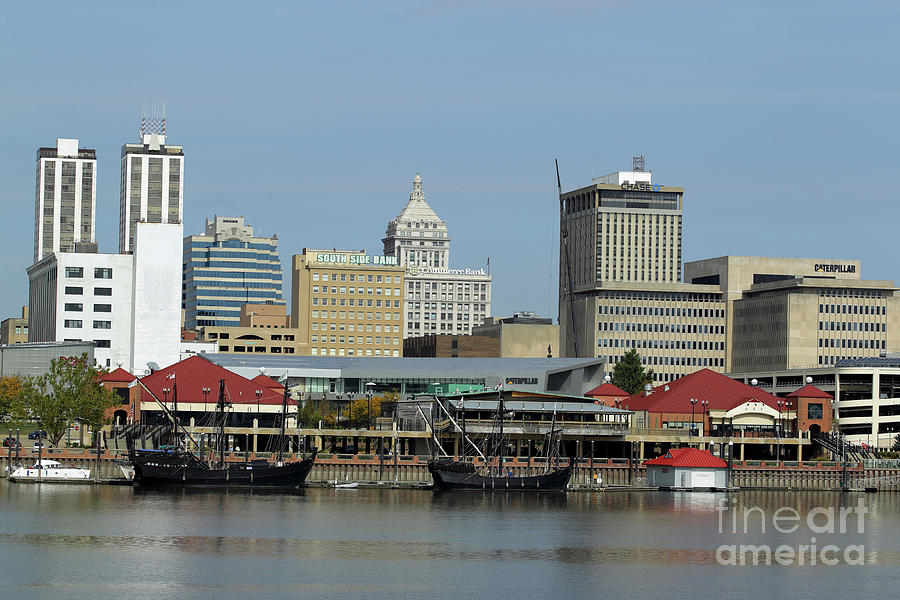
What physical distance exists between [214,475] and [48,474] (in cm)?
1822

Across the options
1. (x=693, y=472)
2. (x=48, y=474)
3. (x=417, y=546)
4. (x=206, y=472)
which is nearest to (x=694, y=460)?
(x=693, y=472)

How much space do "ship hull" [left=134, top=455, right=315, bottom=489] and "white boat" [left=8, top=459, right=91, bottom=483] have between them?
7.04 m

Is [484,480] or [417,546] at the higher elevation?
[484,480]

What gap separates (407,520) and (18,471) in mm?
59906

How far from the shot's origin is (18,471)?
7343 inches

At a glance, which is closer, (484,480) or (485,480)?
(484,480)

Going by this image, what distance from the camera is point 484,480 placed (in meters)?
187

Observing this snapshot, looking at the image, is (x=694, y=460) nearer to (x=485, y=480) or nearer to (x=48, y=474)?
(x=485, y=480)

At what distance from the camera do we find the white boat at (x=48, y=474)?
7283 inches

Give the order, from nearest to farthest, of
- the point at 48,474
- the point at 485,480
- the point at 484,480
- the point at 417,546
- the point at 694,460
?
the point at 417,546 → the point at 48,474 → the point at 484,480 → the point at 485,480 → the point at 694,460

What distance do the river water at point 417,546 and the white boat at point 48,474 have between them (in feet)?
32.9

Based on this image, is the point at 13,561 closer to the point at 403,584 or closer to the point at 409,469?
the point at 403,584

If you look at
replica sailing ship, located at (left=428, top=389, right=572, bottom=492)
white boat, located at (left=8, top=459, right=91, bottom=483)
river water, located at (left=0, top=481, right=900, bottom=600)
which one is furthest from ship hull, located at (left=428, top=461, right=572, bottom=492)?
white boat, located at (left=8, top=459, right=91, bottom=483)

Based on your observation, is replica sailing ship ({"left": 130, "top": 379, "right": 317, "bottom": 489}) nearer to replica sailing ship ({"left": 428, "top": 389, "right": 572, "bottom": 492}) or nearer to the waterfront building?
replica sailing ship ({"left": 428, "top": 389, "right": 572, "bottom": 492})
